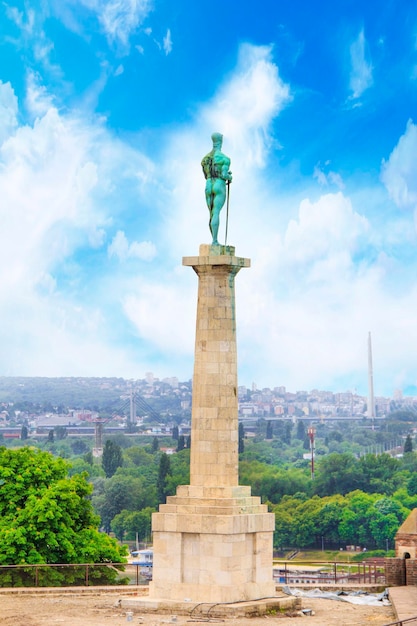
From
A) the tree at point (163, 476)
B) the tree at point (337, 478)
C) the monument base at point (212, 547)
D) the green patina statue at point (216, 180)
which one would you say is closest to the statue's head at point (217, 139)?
the green patina statue at point (216, 180)

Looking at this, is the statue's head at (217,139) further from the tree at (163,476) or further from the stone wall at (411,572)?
the tree at (163,476)

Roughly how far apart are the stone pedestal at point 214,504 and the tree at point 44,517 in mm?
13334

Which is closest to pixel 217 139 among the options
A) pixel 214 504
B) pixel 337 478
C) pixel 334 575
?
pixel 214 504

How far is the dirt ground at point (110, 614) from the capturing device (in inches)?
1183

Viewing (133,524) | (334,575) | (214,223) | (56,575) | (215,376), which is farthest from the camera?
(133,524)

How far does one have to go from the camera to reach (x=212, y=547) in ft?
104

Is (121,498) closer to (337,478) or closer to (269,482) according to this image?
(269,482)

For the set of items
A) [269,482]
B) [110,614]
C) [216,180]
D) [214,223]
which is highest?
[269,482]

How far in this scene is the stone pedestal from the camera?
1247 inches

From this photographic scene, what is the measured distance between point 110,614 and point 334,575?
2477 centimetres

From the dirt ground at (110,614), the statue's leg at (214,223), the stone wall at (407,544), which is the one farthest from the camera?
the stone wall at (407,544)

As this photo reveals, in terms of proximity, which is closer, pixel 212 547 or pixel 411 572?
pixel 212 547

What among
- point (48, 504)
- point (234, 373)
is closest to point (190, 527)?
point (234, 373)

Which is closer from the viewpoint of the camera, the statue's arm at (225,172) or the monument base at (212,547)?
→ the monument base at (212,547)
